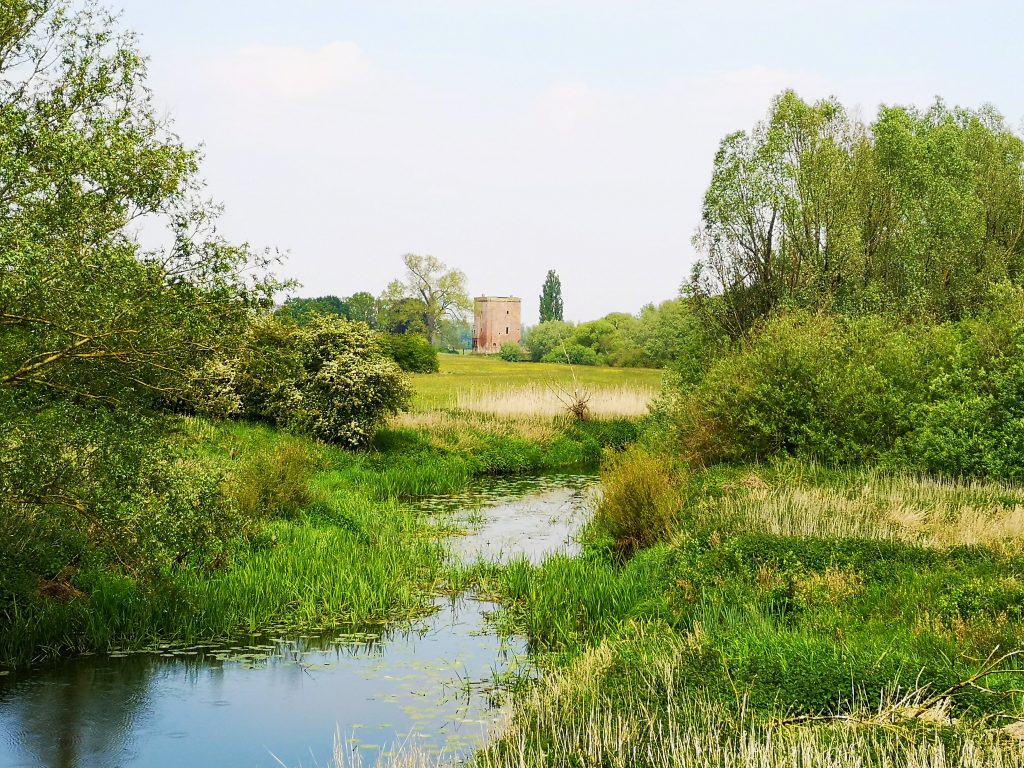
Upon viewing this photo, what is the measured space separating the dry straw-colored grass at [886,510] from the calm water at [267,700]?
4804mm

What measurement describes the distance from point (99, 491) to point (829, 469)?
47.0 ft

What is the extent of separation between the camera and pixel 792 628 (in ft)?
33.2

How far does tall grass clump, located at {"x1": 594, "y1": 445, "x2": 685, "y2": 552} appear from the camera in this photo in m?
15.8

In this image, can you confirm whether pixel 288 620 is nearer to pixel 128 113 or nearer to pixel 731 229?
pixel 128 113

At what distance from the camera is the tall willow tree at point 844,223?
3094cm

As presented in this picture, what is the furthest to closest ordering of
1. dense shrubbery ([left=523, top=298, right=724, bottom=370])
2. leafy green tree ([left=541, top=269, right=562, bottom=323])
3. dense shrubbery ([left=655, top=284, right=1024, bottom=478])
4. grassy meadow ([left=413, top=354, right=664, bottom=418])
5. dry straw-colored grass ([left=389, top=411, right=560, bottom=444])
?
leafy green tree ([left=541, top=269, right=562, bottom=323])
dense shrubbery ([left=523, top=298, right=724, bottom=370])
grassy meadow ([left=413, top=354, right=664, bottom=418])
dry straw-colored grass ([left=389, top=411, right=560, bottom=444])
dense shrubbery ([left=655, top=284, right=1024, bottom=478])

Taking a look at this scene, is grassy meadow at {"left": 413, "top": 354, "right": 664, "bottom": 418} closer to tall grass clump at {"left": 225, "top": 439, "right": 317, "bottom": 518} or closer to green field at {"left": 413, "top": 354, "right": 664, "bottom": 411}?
green field at {"left": 413, "top": 354, "right": 664, "bottom": 411}

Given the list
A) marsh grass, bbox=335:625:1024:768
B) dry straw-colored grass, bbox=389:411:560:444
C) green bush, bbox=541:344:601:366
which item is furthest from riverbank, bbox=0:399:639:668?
green bush, bbox=541:344:601:366

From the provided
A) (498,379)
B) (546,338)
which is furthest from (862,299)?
(546,338)

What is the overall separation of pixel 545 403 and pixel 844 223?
39.9 feet

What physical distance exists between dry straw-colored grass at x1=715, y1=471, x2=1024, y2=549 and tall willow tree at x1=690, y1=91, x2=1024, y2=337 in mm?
12844

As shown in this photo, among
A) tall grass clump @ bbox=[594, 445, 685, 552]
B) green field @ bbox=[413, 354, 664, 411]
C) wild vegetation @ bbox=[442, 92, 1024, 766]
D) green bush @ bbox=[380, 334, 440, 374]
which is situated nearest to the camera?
wild vegetation @ bbox=[442, 92, 1024, 766]

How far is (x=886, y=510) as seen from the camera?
14.8 meters

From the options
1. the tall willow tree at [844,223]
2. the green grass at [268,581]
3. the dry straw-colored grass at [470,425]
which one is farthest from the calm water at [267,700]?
the tall willow tree at [844,223]
